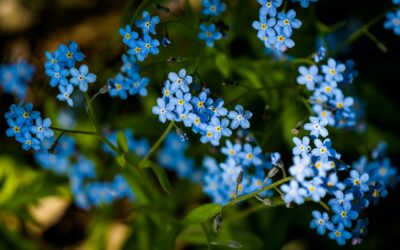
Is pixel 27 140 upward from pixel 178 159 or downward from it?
upward

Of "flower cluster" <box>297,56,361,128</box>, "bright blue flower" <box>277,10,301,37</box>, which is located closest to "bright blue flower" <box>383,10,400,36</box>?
"flower cluster" <box>297,56,361,128</box>

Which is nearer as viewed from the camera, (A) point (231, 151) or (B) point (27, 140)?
(B) point (27, 140)

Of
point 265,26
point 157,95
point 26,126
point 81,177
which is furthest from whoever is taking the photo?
point 157,95

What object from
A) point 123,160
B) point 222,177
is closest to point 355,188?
point 222,177

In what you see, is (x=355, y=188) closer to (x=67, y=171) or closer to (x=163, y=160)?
(x=163, y=160)

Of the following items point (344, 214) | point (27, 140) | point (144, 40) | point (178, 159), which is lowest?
point (178, 159)

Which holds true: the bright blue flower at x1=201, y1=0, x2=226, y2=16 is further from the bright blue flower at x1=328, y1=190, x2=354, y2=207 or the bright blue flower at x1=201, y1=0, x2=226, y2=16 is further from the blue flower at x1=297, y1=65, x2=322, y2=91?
the bright blue flower at x1=328, y1=190, x2=354, y2=207

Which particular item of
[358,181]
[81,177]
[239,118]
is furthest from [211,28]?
[81,177]

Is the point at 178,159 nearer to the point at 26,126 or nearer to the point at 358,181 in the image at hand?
the point at 26,126
